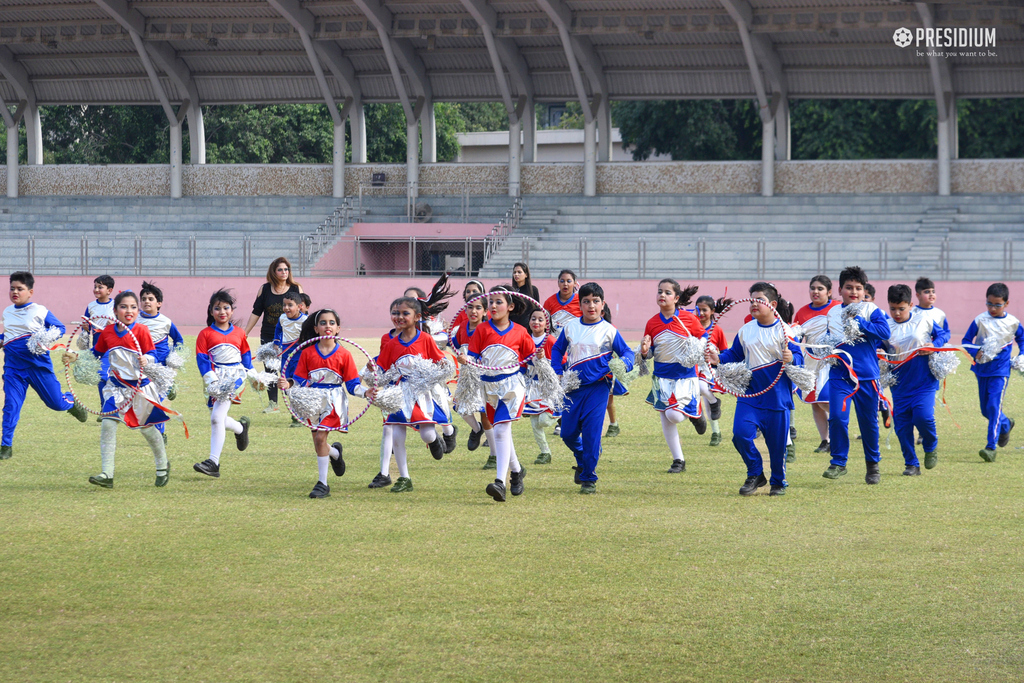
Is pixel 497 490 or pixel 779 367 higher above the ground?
pixel 779 367

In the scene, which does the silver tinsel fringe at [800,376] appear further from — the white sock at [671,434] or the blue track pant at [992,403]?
the blue track pant at [992,403]

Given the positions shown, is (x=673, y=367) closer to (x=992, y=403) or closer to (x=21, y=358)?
(x=992, y=403)

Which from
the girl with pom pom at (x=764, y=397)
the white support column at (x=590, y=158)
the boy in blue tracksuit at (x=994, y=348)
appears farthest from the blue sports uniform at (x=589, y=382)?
the white support column at (x=590, y=158)

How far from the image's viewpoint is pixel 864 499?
9125 millimetres

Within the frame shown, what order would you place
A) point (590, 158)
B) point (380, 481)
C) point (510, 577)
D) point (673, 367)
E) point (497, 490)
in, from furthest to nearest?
1. point (590, 158)
2. point (673, 367)
3. point (380, 481)
4. point (497, 490)
5. point (510, 577)

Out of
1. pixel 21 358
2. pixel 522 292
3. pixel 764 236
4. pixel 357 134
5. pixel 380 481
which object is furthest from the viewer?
pixel 357 134

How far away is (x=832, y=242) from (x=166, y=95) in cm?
2081

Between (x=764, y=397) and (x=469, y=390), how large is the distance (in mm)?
2348

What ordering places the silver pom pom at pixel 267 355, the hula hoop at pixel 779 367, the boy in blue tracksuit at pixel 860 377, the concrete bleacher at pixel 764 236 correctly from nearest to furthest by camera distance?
1. the hula hoop at pixel 779 367
2. the boy in blue tracksuit at pixel 860 377
3. the silver pom pom at pixel 267 355
4. the concrete bleacher at pixel 764 236

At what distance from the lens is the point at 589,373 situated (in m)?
9.30

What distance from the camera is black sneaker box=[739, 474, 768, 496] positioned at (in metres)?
9.31

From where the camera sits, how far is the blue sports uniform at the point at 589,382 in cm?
930

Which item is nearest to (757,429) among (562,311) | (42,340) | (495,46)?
(562,311)

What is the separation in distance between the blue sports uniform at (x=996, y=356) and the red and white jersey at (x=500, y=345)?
4639 millimetres
